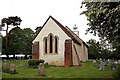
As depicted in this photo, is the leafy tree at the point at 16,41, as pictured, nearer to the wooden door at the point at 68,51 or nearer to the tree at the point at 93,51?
the tree at the point at 93,51

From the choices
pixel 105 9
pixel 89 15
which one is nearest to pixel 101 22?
pixel 89 15

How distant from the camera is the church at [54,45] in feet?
144

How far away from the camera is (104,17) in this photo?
17.5 m

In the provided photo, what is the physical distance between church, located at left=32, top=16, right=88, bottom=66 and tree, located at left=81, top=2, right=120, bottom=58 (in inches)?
915

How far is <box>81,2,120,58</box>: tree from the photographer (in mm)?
16391

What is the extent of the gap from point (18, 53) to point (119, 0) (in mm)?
66227

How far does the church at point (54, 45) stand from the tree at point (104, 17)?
76.2 feet

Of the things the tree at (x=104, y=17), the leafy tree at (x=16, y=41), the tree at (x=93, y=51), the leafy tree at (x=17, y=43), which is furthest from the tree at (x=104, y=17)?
the tree at (x=93, y=51)

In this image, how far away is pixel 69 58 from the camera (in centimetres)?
4319

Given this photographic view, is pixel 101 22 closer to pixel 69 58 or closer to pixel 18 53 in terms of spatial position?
pixel 69 58

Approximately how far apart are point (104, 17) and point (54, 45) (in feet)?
91.1

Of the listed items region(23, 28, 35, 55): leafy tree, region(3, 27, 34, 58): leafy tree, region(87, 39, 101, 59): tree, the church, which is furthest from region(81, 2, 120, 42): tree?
region(23, 28, 35, 55): leafy tree

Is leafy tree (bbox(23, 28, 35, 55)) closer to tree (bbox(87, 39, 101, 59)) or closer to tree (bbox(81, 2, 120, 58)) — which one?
tree (bbox(87, 39, 101, 59))

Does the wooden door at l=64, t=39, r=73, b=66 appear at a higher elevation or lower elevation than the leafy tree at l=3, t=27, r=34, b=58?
lower
